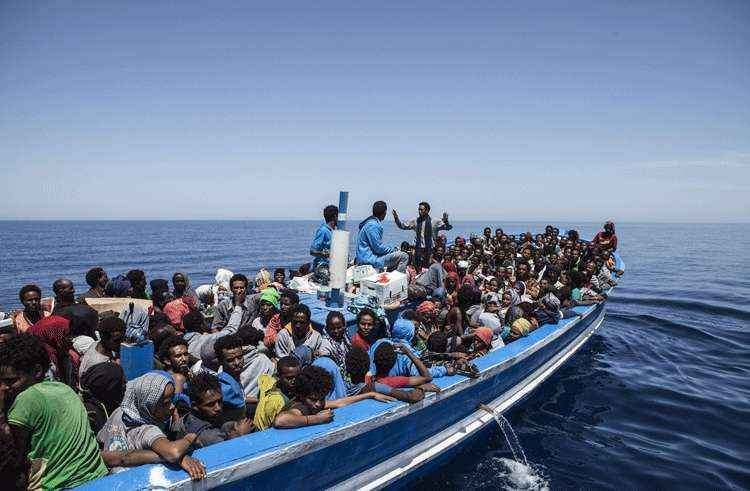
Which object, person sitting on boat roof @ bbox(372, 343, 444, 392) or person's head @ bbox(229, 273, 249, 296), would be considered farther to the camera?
person's head @ bbox(229, 273, 249, 296)

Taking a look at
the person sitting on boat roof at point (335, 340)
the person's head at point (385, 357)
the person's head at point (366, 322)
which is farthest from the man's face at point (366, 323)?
the person's head at point (385, 357)

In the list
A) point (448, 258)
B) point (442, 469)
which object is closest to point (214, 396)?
point (442, 469)

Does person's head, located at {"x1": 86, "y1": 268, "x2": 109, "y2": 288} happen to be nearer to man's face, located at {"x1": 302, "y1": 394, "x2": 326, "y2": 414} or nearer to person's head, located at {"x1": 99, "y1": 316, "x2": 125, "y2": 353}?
person's head, located at {"x1": 99, "y1": 316, "x2": 125, "y2": 353}

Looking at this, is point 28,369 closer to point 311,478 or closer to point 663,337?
point 311,478

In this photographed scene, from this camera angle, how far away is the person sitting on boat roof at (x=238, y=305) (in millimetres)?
5680

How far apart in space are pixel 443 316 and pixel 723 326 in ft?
44.9

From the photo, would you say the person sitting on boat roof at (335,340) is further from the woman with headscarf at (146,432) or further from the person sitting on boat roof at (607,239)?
the person sitting on boat roof at (607,239)

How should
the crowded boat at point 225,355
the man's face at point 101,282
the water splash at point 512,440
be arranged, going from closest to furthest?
the crowded boat at point 225,355 < the water splash at point 512,440 < the man's face at point 101,282

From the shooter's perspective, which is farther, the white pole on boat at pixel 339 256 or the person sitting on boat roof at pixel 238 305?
the person sitting on boat roof at pixel 238 305

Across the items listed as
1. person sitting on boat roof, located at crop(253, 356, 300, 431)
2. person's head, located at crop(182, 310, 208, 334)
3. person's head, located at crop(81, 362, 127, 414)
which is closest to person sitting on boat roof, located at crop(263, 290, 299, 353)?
person's head, located at crop(182, 310, 208, 334)

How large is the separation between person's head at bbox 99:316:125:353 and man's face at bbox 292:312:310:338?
1.65 meters

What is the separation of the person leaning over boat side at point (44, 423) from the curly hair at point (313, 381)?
136cm

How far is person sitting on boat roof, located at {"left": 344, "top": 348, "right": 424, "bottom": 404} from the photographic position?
3.89m

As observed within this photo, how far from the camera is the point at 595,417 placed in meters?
7.39
